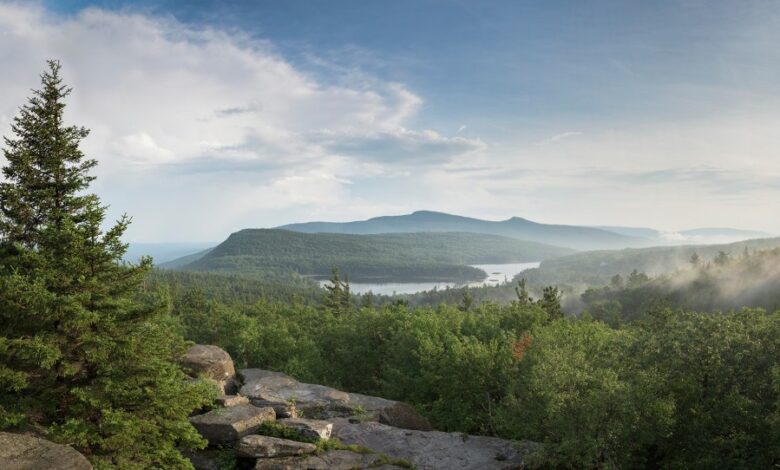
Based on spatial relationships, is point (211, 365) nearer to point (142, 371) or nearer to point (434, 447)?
point (142, 371)

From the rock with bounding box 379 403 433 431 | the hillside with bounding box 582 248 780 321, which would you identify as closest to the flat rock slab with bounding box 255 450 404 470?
the rock with bounding box 379 403 433 431

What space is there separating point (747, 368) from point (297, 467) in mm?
22696

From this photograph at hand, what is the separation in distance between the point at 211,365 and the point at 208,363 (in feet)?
0.96

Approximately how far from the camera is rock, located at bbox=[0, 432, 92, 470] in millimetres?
14977

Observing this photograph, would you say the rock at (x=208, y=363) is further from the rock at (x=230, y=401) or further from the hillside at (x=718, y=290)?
the hillside at (x=718, y=290)

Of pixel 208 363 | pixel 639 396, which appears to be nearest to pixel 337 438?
pixel 208 363

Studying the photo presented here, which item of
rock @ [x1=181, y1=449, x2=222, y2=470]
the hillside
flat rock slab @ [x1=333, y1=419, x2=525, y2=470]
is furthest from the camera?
the hillside

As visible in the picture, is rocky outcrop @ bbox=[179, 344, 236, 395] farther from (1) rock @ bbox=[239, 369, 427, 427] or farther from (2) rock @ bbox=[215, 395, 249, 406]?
(2) rock @ bbox=[215, 395, 249, 406]

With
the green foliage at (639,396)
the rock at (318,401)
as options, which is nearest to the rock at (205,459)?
the rock at (318,401)

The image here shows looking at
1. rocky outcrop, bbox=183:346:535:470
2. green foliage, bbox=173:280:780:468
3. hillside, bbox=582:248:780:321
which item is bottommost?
hillside, bbox=582:248:780:321

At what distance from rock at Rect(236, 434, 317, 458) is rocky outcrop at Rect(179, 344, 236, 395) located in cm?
1111

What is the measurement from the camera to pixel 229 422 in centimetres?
2519

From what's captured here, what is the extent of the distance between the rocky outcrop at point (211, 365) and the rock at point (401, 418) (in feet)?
41.2

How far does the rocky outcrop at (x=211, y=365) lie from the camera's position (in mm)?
35344
